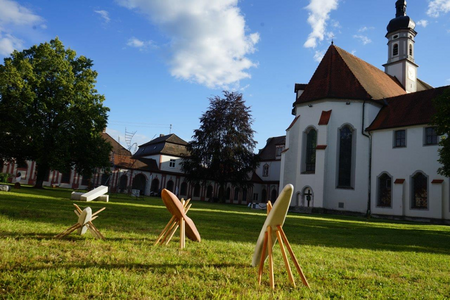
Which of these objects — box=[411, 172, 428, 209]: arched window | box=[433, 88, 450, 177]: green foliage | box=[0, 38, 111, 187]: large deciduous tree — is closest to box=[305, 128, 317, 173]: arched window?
box=[411, 172, 428, 209]: arched window

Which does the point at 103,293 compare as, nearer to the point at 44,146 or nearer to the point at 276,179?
the point at 44,146

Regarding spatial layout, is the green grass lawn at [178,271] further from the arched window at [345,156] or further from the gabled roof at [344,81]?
the gabled roof at [344,81]

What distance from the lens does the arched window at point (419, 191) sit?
84.7 ft

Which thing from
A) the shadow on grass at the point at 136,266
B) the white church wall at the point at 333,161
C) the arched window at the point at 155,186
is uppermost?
the white church wall at the point at 333,161

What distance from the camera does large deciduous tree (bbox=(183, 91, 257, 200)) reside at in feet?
140

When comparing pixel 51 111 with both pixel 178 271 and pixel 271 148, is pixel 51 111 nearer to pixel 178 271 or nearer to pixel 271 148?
pixel 178 271

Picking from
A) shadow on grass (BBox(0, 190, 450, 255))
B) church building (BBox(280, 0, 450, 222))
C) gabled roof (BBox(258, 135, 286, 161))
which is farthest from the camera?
gabled roof (BBox(258, 135, 286, 161))

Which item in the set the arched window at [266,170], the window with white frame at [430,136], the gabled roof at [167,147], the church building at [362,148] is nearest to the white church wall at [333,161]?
the church building at [362,148]

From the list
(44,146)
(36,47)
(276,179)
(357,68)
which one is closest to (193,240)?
(44,146)

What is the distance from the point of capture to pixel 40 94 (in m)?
28.7

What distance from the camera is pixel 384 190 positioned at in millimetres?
28219

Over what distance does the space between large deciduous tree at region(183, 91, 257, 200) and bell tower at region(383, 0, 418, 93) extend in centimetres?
1844

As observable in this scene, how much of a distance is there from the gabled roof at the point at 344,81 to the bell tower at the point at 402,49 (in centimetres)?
458

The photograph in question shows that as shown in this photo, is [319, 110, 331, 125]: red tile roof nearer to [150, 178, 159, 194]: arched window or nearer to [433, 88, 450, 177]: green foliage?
[433, 88, 450, 177]: green foliage
